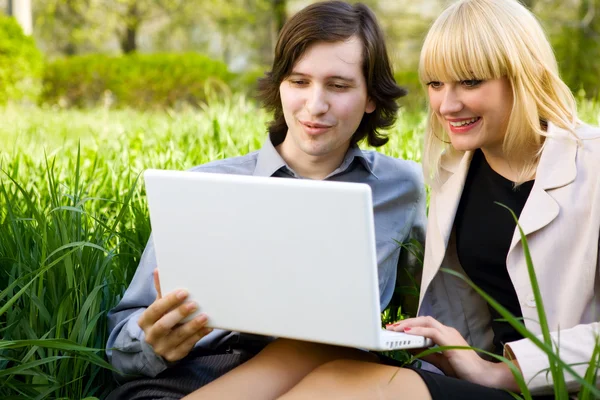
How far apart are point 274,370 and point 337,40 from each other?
1.02 meters

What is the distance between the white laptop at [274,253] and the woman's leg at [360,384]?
94mm

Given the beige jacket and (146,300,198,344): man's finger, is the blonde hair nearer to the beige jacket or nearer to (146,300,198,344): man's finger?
the beige jacket

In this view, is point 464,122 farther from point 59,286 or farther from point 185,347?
point 59,286

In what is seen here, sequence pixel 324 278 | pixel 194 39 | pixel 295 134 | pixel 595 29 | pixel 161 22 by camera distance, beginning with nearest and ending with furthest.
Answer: pixel 324 278 < pixel 295 134 < pixel 595 29 < pixel 161 22 < pixel 194 39

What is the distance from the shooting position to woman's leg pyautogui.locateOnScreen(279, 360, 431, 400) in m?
1.90

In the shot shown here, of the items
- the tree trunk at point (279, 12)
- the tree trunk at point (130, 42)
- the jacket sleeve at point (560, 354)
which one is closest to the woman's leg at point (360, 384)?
the jacket sleeve at point (560, 354)

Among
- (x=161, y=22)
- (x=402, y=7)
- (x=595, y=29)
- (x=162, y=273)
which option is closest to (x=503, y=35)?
(x=162, y=273)

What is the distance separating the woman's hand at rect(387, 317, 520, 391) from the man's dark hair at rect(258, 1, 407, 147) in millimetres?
860

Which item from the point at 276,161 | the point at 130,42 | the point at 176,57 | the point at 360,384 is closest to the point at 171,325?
the point at 360,384

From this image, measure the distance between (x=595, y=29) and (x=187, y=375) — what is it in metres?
13.1

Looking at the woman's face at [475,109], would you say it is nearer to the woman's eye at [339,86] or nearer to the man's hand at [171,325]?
the woman's eye at [339,86]

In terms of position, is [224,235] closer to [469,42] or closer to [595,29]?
[469,42]

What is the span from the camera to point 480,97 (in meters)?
2.22

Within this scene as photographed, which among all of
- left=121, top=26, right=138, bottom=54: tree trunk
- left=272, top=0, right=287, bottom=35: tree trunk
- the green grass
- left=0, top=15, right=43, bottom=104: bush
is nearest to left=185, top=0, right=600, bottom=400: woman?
the green grass
